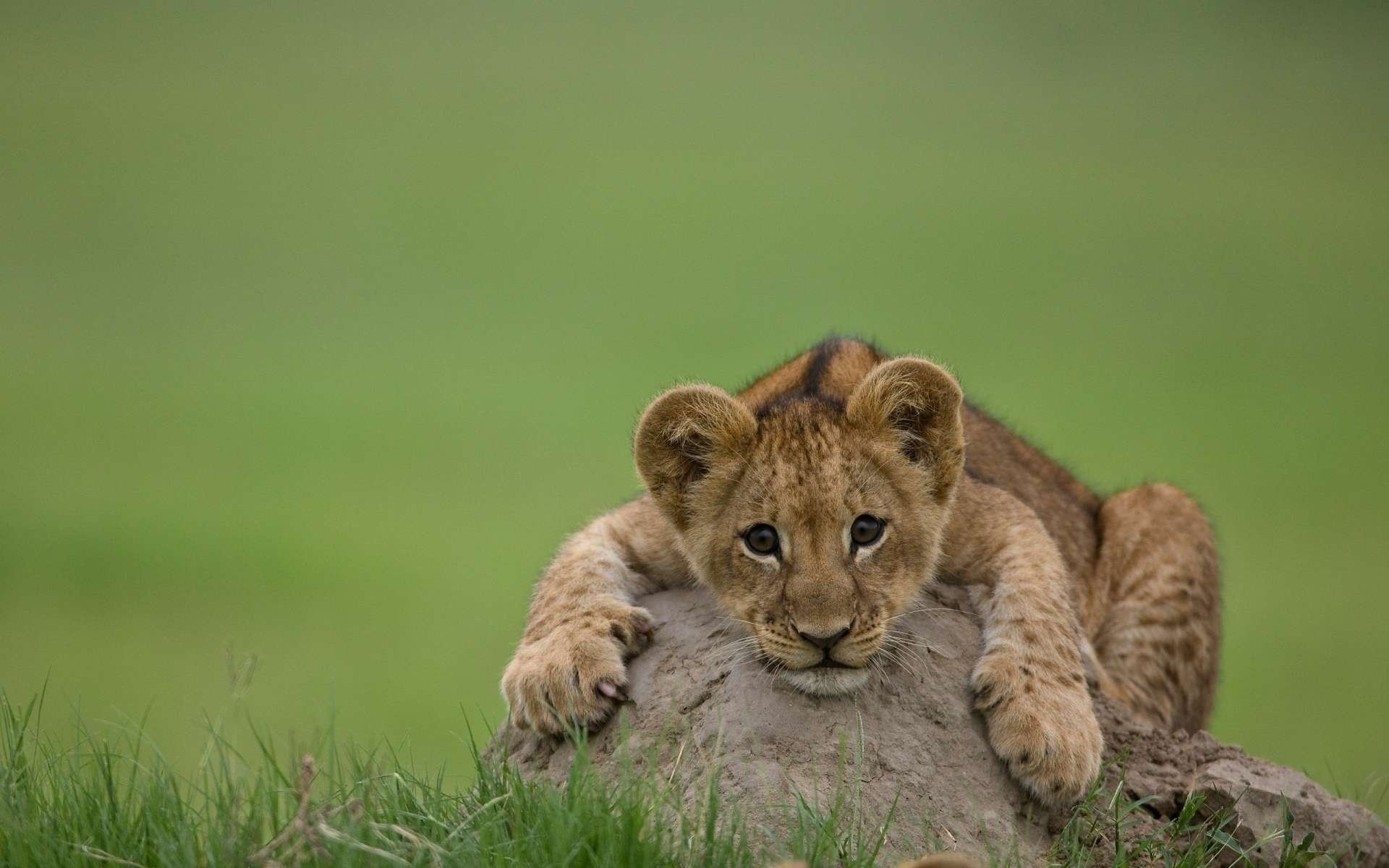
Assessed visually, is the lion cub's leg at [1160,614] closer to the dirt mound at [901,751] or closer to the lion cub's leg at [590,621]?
the dirt mound at [901,751]

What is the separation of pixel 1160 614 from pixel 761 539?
2.85 m

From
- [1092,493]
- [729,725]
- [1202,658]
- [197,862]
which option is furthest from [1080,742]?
[1092,493]

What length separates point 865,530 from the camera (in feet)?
17.2

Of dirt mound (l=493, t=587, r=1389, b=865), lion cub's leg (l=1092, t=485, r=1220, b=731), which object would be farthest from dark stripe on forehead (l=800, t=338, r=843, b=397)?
lion cub's leg (l=1092, t=485, r=1220, b=731)

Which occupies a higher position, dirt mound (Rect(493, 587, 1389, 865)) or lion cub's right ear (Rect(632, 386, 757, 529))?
lion cub's right ear (Rect(632, 386, 757, 529))

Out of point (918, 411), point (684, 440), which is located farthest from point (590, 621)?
point (918, 411)

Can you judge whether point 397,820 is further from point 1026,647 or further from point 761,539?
point 1026,647

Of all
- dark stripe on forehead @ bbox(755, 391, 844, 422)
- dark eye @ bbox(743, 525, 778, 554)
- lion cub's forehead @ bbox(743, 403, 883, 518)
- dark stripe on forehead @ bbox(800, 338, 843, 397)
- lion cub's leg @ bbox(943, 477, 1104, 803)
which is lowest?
lion cub's leg @ bbox(943, 477, 1104, 803)

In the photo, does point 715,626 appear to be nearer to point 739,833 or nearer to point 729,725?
point 729,725

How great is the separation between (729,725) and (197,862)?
166 cm

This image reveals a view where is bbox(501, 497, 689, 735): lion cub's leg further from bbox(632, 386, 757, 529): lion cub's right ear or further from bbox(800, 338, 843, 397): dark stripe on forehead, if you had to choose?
bbox(800, 338, 843, 397): dark stripe on forehead

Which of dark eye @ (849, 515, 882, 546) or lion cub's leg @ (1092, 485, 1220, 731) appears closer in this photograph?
dark eye @ (849, 515, 882, 546)

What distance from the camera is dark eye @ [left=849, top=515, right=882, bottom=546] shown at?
5.23 meters

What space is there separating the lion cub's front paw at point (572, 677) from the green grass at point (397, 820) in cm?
24
